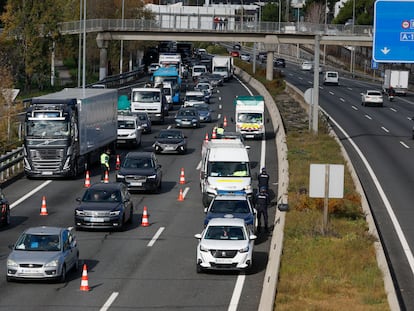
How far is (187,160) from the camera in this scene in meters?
53.6

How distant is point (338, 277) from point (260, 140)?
36616 mm

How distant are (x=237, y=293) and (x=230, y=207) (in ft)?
25.7

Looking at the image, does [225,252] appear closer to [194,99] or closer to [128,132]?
[128,132]

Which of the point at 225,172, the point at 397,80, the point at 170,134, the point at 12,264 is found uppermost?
the point at 397,80

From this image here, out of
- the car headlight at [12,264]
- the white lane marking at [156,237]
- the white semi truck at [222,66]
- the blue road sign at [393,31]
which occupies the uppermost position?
the blue road sign at [393,31]

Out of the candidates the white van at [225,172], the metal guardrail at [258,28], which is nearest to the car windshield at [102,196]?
the white van at [225,172]

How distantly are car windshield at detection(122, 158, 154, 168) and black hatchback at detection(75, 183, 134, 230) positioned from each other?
7713 mm

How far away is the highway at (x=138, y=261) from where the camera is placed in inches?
960

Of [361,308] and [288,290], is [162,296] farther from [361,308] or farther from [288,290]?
[361,308]

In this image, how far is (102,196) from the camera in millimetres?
34688

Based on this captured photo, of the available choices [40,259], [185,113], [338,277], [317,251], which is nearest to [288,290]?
[338,277]

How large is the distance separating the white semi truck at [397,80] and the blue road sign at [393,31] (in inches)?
2737

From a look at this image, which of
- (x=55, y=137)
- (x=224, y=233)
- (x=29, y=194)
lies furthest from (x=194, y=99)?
(x=224, y=233)

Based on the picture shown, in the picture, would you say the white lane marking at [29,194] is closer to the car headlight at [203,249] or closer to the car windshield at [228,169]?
the car windshield at [228,169]
